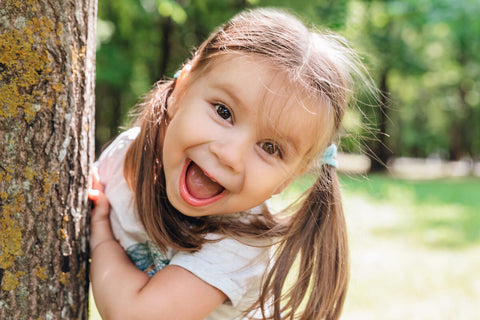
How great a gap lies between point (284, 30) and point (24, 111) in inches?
35.4

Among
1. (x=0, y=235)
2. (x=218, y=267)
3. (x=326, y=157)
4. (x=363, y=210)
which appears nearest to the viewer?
(x=0, y=235)

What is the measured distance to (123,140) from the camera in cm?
211

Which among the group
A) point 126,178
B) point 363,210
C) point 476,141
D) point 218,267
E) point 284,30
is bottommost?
point 476,141

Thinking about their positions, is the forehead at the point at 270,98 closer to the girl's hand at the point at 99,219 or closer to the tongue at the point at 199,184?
the tongue at the point at 199,184

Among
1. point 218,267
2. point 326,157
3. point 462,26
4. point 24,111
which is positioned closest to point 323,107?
point 326,157

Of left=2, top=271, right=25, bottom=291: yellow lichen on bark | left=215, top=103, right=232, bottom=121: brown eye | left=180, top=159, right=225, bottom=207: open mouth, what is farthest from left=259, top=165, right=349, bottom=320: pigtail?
left=2, top=271, right=25, bottom=291: yellow lichen on bark

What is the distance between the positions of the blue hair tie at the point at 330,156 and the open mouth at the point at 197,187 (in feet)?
1.43

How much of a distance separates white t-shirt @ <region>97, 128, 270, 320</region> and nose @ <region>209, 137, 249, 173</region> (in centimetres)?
33

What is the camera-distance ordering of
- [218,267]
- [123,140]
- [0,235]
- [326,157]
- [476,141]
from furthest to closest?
[476,141]
[123,140]
[326,157]
[218,267]
[0,235]

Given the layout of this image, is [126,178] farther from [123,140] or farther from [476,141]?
[476,141]

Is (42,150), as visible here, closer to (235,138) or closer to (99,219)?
(99,219)

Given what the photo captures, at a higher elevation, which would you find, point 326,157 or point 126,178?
point 326,157

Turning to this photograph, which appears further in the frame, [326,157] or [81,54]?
[326,157]

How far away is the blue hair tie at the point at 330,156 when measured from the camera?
1.82 m
